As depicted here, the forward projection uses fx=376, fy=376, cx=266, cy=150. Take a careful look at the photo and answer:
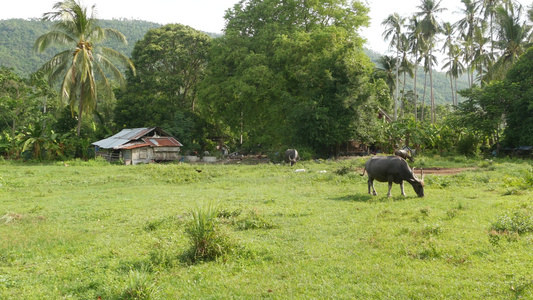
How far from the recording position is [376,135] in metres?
32.8

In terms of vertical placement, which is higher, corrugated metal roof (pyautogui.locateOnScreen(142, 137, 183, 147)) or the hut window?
corrugated metal roof (pyautogui.locateOnScreen(142, 137, 183, 147))

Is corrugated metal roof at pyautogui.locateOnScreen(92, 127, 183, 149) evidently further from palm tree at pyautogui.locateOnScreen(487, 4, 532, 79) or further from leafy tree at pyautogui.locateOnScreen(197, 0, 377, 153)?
palm tree at pyautogui.locateOnScreen(487, 4, 532, 79)

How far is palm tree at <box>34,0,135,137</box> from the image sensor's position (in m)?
29.9

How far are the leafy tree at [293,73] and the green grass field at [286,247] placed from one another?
17078mm

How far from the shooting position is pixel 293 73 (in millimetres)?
32188

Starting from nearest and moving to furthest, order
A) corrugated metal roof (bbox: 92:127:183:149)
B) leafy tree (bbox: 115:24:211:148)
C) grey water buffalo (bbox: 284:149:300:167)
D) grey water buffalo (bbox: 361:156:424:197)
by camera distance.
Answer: grey water buffalo (bbox: 361:156:424:197) → grey water buffalo (bbox: 284:149:300:167) → corrugated metal roof (bbox: 92:127:183:149) → leafy tree (bbox: 115:24:211:148)

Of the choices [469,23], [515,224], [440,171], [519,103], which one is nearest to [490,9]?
[469,23]

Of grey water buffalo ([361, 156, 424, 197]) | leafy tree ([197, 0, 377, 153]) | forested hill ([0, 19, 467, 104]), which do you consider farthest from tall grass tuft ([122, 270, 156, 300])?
forested hill ([0, 19, 467, 104])

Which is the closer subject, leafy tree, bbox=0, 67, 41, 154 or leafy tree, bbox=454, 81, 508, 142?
leafy tree, bbox=454, 81, 508, 142

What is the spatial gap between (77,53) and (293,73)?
17592mm

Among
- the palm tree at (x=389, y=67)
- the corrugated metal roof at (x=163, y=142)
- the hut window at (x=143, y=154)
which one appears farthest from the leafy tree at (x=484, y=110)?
the hut window at (x=143, y=154)

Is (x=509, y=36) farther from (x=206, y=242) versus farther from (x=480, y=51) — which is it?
(x=206, y=242)

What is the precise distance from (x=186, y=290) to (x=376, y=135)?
29186 mm

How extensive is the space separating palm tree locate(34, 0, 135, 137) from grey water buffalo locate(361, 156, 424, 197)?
24981mm
